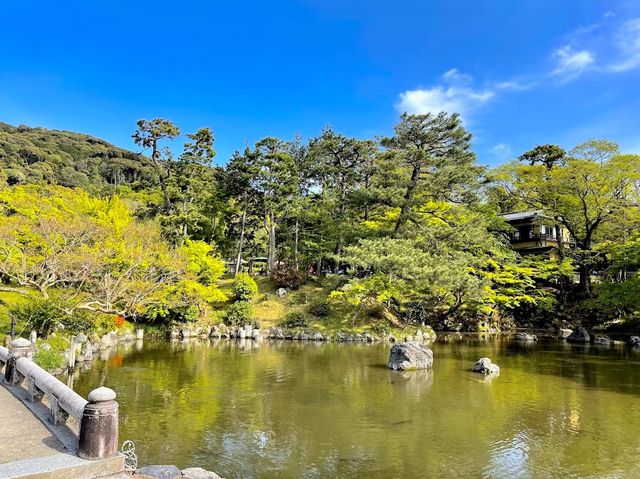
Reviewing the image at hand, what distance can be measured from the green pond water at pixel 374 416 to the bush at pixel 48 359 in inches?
29.5

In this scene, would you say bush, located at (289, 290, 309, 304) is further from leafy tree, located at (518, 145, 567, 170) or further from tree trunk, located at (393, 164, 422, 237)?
leafy tree, located at (518, 145, 567, 170)

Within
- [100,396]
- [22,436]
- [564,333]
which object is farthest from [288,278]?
[100,396]

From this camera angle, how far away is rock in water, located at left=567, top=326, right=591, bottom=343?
24859 millimetres

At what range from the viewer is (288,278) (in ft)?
99.6

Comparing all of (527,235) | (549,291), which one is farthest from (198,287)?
(527,235)

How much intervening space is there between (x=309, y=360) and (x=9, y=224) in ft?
43.4

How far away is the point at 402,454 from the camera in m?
7.96

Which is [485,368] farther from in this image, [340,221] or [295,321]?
[340,221]

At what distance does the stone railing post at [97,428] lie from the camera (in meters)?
5.01

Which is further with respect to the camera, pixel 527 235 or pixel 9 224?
pixel 527 235

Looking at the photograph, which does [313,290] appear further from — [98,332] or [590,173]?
[590,173]

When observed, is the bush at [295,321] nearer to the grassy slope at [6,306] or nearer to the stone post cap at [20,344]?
the grassy slope at [6,306]

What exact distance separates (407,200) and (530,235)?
46.8ft

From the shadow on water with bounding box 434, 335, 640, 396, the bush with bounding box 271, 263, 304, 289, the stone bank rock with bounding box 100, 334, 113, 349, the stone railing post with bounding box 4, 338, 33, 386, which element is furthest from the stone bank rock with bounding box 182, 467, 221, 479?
the bush with bounding box 271, 263, 304, 289
